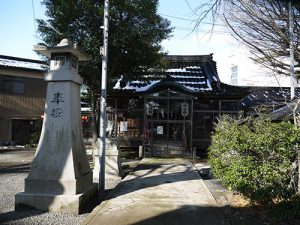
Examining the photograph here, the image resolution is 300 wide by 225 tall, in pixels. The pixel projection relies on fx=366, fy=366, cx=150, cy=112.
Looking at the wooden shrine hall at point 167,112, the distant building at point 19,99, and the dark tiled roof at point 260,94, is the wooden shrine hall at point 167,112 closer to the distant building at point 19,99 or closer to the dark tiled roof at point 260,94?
the dark tiled roof at point 260,94

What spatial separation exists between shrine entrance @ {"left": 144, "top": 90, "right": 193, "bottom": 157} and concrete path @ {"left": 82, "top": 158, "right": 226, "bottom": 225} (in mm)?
9146

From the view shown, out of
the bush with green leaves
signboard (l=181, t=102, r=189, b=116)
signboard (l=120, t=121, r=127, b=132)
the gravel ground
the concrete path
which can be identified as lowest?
the gravel ground

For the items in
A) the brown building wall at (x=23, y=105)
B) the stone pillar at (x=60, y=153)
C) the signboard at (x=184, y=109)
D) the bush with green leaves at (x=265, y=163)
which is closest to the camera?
the bush with green leaves at (x=265, y=163)

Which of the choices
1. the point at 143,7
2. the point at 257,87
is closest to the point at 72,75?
the point at 143,7

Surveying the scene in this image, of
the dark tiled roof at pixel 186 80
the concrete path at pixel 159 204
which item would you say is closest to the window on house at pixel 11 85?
the dark tiled roof at pixel 186 80

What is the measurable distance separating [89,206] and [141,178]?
3.57 meters

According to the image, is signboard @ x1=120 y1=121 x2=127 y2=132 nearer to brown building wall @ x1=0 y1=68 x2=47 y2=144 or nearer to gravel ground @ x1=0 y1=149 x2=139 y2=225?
gravel ground @ x1=0 y1=149 x2=139 y2=225

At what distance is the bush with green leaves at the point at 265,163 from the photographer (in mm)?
7285

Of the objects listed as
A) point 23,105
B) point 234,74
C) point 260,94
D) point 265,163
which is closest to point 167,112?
point 260,94

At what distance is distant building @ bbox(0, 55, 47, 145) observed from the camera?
88.5 feet

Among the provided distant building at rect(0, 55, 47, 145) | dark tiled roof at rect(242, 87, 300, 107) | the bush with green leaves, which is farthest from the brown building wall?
the bush with green leaves

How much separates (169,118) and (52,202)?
14.0 meters

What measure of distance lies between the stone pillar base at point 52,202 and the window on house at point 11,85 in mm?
21195

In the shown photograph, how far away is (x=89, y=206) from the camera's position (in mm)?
8188
